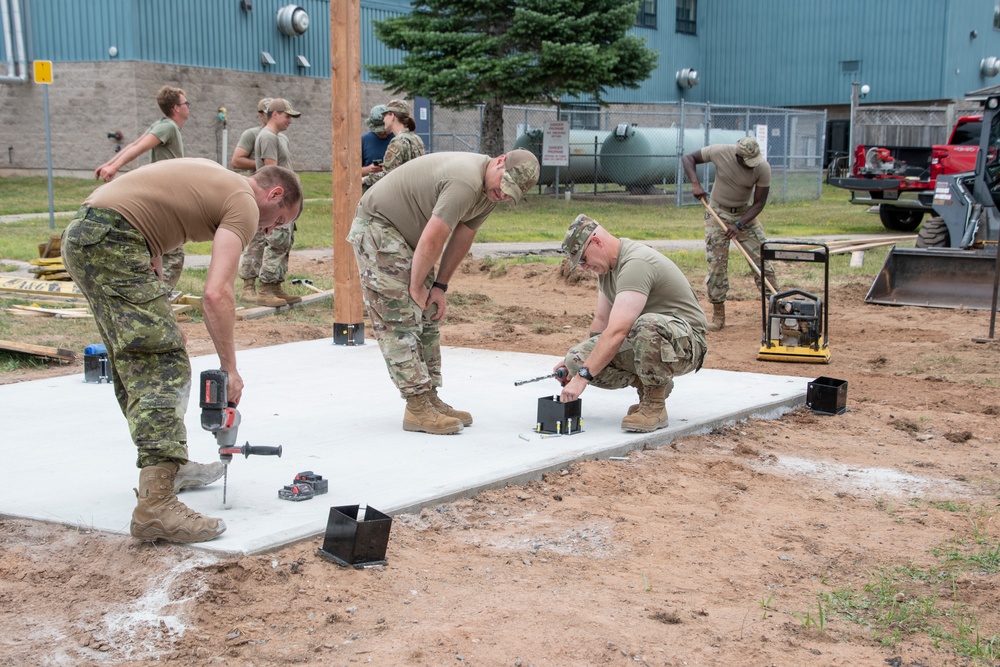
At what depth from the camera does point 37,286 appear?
1001 centimetres

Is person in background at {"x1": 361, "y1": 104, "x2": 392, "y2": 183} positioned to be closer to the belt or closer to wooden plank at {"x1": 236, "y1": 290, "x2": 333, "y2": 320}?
wooden plank at {"x1": 236, "y1": 290, "x2": 333, "y2": 320}

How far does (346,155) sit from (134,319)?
15.2 feet

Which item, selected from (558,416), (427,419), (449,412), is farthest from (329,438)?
(558,416)

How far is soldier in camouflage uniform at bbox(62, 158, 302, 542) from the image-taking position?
3.72 meters

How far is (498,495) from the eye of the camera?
4.68m

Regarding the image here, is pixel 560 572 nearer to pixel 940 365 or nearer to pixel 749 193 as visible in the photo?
pixel 940 365

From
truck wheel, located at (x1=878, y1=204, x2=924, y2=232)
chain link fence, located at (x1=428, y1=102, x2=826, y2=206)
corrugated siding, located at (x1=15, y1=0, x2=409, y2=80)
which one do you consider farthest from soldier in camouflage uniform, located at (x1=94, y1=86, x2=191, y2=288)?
chain link fence, located at (x1=428, y1=102, x2=826, y2=206)

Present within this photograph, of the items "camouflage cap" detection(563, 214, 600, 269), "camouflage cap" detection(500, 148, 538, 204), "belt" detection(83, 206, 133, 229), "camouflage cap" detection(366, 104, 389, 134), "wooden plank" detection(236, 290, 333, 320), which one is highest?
"camouflage cap" detection(366, 104, 389, 134)

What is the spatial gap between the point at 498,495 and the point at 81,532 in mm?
1708

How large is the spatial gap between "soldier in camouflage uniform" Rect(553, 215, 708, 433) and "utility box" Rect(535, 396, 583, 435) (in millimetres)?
100

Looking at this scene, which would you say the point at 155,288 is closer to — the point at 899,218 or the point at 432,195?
the point at 432,195

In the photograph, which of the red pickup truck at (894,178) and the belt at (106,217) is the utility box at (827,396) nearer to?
the belt at (106,217)

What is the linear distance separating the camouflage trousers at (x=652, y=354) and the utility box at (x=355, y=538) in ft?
6.97

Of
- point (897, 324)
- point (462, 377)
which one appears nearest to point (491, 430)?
point (462, 377)
